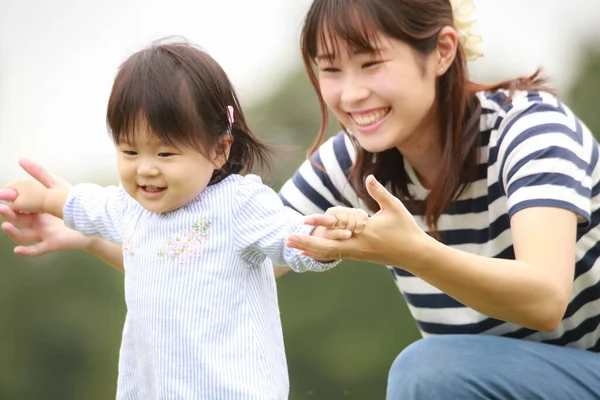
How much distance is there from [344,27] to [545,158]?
1.90 ft

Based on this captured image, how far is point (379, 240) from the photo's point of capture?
80.7 inches

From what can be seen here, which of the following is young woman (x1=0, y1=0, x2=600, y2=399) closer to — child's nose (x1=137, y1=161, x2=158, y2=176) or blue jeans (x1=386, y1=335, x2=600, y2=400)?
blue jeans (x1=386, y1=335, x2=600, y2=400)

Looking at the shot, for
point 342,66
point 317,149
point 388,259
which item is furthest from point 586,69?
point 388,259

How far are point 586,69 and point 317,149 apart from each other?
3.62 meters

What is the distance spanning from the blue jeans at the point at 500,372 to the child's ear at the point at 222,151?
0.74 meters

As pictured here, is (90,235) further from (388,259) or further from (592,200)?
(592,200)

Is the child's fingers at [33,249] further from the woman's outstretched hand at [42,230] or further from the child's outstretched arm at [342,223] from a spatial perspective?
the child's outstretched arm at [342,223]

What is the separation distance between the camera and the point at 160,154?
2273mm

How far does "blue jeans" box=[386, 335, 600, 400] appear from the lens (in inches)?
97.7

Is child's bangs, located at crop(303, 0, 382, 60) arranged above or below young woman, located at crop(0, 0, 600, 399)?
above

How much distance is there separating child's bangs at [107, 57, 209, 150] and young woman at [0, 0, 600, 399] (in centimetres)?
43

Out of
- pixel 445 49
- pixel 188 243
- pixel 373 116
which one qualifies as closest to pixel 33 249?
pixel 188 243

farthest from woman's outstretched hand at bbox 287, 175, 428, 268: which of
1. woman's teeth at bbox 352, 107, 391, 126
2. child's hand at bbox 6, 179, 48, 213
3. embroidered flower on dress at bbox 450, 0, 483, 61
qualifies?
child's hand at bbox 6, 179, 48, 213

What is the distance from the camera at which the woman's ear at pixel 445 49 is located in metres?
2.57
